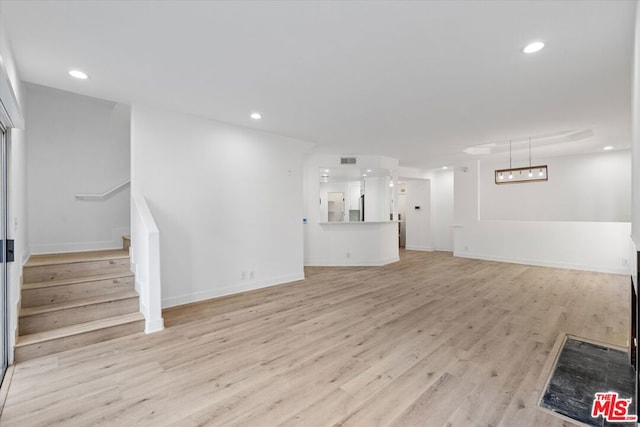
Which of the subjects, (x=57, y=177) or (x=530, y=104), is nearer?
(x=530, y=104)

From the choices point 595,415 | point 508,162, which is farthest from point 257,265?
point 508,162

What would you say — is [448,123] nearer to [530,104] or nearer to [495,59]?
[530,104]

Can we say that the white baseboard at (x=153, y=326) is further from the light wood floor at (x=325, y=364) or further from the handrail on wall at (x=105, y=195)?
the handrail on wall at (x=105, y=195)

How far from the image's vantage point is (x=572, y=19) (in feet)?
6.74

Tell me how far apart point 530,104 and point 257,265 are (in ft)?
15.2

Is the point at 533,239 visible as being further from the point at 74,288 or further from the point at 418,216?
the point at 74,288

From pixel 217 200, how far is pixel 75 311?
2.13 m

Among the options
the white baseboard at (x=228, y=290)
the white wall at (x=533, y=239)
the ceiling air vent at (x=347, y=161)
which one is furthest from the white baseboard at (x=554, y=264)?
the white baseboard at (x=228, y=290)

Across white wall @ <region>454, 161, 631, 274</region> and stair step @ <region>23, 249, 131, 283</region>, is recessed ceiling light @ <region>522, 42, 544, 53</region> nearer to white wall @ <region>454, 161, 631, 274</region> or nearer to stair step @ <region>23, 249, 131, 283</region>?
stair step @ <region>23, 249, 131, 283</region>

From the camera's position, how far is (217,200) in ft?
14.6

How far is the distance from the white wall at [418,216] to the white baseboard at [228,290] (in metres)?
5.65

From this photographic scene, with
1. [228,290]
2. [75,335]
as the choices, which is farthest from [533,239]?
[75,335]

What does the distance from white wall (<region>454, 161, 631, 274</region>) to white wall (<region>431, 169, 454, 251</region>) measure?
111cm

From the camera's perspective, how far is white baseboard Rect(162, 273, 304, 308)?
Answer: 3994 millimetres
